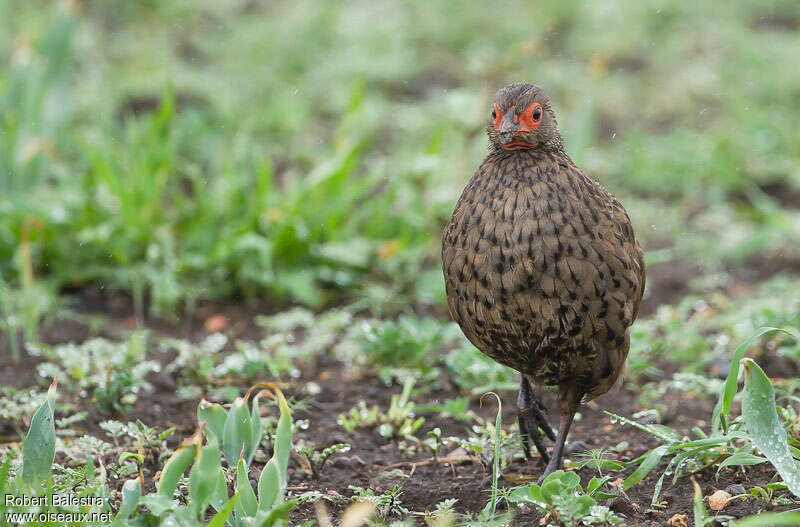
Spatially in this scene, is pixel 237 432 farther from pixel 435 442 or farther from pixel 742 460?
pixel 742 460

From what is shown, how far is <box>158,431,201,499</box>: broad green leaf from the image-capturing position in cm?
253

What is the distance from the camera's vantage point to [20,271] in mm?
4746

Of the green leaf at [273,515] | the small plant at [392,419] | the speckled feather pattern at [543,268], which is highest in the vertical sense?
the speckled feather pattern at [543,268]

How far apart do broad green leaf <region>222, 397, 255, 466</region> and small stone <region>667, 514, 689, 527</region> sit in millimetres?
1219

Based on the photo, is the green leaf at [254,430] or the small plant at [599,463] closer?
the green leaf at [254,430]

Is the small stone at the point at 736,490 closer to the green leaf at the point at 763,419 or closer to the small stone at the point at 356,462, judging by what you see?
the green leaf at the point at 763,419

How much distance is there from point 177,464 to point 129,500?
0.49 feet

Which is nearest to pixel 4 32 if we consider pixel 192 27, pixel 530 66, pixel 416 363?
pixel 192 27

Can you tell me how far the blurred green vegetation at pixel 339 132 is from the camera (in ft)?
16.3

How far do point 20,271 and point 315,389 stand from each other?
1.79 m

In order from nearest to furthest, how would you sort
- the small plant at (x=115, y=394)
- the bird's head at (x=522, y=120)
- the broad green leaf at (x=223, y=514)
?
the broad green leaf at (x=223, y=514)
the bird's head at (x=522, y=120)
the small plant at (x=115, y=394)

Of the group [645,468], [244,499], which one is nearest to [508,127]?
[645,468]

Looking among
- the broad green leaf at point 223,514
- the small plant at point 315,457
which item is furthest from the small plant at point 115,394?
the broad green leaf at point 223,514

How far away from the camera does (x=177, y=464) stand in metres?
2.56
